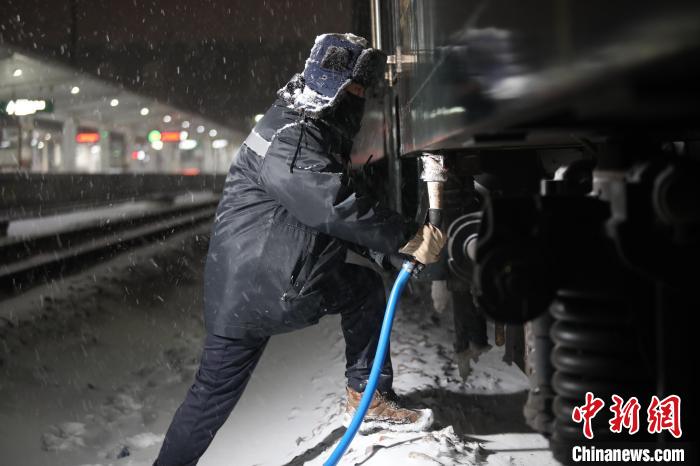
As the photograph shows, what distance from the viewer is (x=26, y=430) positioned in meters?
4.23

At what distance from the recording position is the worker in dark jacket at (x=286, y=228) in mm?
2818

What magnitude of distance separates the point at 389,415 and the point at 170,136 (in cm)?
5511

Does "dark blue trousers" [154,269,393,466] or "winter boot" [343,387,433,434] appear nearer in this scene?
"dark blue trousers" [154,269,393,466]

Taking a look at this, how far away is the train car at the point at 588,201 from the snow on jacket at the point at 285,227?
829 millimetres

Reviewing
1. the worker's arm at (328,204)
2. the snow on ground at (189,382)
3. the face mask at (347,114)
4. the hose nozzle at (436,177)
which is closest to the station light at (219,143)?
the snow on ground at (189,382)

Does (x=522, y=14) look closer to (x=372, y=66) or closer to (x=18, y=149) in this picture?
(x=372, y=66)

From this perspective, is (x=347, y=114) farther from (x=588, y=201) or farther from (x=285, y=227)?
(x=588, y=201)

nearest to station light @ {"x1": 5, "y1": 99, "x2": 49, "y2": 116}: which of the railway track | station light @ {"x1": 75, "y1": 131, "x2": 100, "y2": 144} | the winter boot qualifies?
the railway track

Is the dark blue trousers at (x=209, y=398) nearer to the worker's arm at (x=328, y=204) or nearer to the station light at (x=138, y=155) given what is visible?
the worker's arm at (x=328, y=204)

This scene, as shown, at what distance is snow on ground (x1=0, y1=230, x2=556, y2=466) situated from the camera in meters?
3.54

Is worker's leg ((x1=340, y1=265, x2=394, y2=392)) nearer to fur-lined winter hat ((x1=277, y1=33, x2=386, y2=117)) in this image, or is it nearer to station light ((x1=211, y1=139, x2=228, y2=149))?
fur-lined winter hat ((x1=277, y1=33, x2=386, y2=117))

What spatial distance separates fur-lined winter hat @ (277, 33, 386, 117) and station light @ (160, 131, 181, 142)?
53.8 metres

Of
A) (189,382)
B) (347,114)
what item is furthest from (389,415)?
(189,382)

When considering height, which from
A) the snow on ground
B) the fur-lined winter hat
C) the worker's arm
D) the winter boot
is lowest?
the snow on ground
